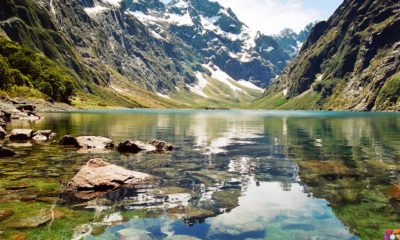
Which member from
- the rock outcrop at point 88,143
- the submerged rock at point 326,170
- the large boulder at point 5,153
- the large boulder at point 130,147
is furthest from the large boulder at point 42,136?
the submerged rock at point 326,170

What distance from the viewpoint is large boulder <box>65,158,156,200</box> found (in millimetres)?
17375

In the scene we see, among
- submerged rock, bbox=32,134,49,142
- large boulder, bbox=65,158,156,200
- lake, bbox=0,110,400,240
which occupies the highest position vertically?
submerged rock, bbox=32,134,49,142

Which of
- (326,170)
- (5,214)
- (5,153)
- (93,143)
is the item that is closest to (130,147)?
(93,143)

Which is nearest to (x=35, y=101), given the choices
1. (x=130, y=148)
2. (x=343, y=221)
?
(x=130, y=148)

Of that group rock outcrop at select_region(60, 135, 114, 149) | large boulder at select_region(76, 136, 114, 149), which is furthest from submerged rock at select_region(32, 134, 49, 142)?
large boulder at select_region(76, 136, 114, 149)

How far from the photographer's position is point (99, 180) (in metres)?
18.3

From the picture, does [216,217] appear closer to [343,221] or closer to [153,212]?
[153,212]

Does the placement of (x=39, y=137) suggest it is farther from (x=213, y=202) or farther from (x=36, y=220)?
(x=213, y=202)

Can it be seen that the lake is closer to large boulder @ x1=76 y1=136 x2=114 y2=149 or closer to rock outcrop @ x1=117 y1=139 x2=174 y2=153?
rock outcrop @ x1=117 y1=139 x2=174 y2=153

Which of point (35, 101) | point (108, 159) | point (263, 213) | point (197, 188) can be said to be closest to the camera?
point (263, 213)

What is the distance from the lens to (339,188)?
61.8ft

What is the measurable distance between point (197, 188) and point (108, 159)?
43.5 feet

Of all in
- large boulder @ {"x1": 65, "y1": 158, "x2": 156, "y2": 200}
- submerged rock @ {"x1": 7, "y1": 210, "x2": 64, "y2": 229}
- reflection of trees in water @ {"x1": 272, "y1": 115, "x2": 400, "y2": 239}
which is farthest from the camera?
large boulder @ {"x1": 65, "y1": 158, "x2": 156, "y2": 200}

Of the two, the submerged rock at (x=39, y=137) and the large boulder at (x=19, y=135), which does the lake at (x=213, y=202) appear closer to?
the submerged rock at (x=39, y=137)
